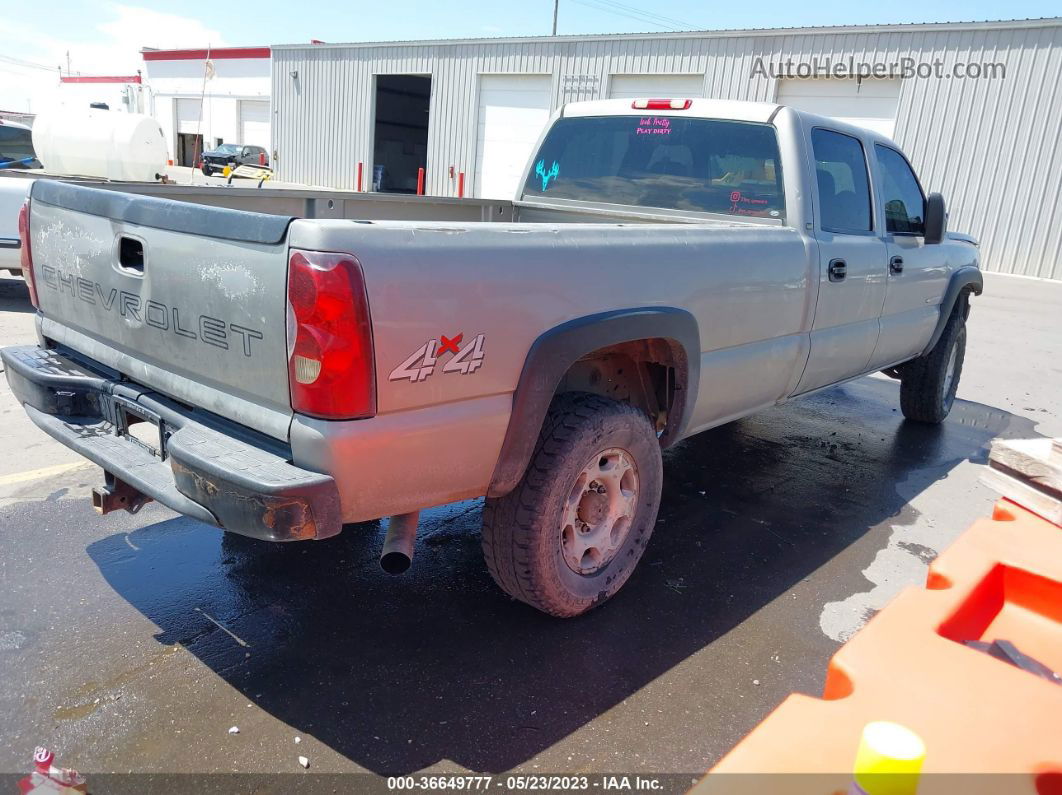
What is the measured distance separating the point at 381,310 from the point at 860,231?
3.41 m

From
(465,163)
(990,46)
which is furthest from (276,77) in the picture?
(990,46)

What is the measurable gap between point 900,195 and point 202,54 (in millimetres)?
39562

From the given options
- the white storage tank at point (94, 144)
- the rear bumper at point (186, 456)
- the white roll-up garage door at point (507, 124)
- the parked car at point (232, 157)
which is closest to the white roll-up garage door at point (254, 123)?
the parked car at point (232, 157)

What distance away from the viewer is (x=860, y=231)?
4.57m

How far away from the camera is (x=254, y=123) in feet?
116

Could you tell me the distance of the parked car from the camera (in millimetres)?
32219

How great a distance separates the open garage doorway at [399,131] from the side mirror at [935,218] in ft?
83.5

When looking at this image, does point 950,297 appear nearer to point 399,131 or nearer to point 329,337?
point 329,337

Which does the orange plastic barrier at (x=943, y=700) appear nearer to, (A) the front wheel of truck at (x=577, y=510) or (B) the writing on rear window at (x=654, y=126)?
(A) the front wheel of truck at (x=577, y=510)

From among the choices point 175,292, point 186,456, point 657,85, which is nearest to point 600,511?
point 186,456

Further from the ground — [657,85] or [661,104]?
[657,85]

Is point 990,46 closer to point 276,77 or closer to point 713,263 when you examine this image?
point 713,263

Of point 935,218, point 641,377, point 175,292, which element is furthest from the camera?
point 935,218

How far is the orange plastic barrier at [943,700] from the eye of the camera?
1.61 meters
